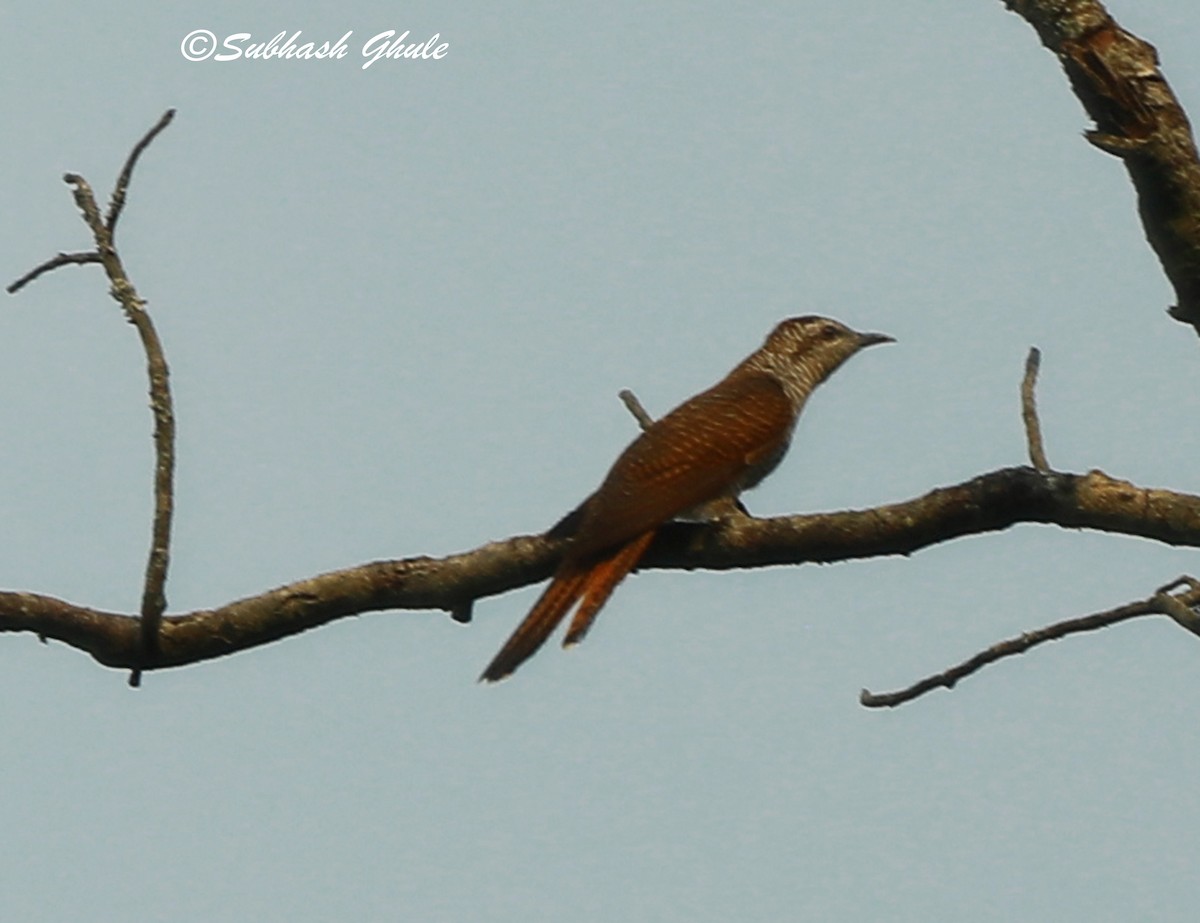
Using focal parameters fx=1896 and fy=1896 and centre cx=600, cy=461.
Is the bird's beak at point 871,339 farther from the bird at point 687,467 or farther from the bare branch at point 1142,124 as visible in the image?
the bare branch at point 1142,124

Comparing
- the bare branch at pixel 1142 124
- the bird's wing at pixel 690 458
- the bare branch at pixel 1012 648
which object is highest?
the bare branch at pixel 1142 124

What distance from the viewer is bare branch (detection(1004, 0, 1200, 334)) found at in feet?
17.0

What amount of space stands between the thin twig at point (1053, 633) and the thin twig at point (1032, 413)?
57cm

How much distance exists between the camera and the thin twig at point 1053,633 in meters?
4.64

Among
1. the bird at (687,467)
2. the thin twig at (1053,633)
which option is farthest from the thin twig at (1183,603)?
the bird at (687,467)

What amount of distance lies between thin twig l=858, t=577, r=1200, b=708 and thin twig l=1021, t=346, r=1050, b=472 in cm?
57

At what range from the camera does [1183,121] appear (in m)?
5.21

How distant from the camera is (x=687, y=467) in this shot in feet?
23.1

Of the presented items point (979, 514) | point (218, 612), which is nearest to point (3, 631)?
point (218, 612)

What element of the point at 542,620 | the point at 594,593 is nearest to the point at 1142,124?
the point at 594,593

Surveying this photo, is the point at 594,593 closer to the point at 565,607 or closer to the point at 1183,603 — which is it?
the point at 565,607

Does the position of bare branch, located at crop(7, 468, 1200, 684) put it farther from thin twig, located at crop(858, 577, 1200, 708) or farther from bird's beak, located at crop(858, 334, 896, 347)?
bird's beak, located at crop(858, 334, 896, 347)

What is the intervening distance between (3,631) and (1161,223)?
3.39 meters

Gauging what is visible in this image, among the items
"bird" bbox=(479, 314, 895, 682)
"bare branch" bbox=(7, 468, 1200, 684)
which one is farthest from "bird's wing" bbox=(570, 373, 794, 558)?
"bare branch" bbox=(7, 468, 1200, 684)
